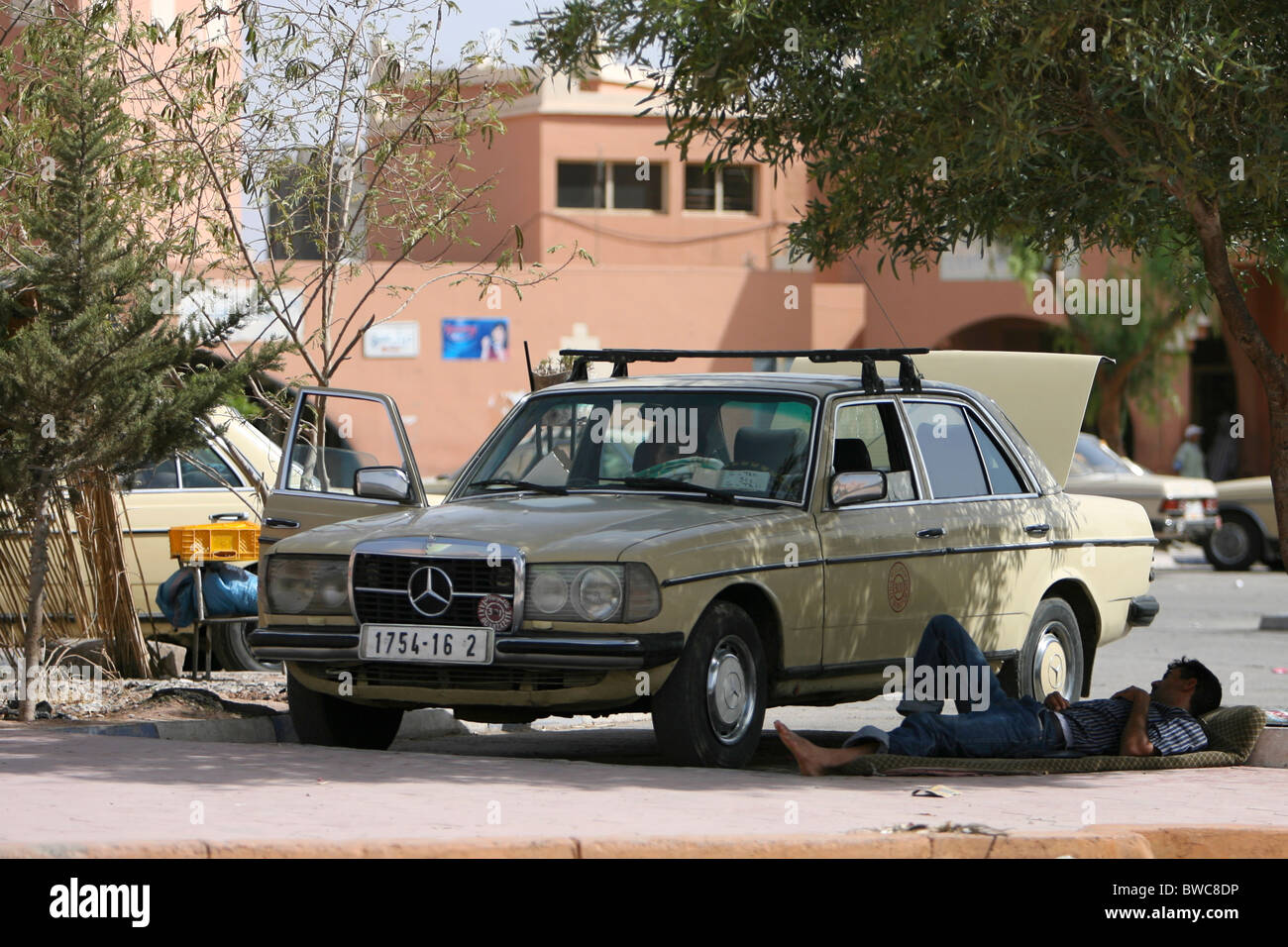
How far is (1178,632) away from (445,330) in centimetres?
2024

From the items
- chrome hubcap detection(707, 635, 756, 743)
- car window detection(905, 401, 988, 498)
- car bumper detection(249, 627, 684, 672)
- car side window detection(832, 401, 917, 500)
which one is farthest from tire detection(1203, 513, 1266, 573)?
car bumper detection(249, 627, 684, 672)

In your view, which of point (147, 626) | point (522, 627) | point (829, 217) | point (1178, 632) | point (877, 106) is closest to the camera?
point (522, 627)

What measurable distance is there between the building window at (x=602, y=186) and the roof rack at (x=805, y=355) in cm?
2837

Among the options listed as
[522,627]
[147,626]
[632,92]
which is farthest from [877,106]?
[632,92]

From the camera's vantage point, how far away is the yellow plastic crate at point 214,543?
11555 mm

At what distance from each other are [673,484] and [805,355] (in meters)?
1.37

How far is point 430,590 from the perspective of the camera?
7.79 meters

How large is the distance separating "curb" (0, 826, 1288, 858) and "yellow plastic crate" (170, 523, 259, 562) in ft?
19.8

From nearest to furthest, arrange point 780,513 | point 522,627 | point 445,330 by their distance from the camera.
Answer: point 522,627, point 780,513, point 445,330

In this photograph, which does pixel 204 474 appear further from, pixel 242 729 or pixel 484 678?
pixel 484 678

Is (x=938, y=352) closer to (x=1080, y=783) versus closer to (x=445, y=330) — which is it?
(x=1080, y=783)

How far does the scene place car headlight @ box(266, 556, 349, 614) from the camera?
26.4 ft

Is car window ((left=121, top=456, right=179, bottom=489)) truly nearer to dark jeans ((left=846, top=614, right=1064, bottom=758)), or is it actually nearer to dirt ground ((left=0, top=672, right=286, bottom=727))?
dirt ground ((left=0, top=672, right=286, bottom=727))

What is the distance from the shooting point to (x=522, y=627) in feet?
25.2
